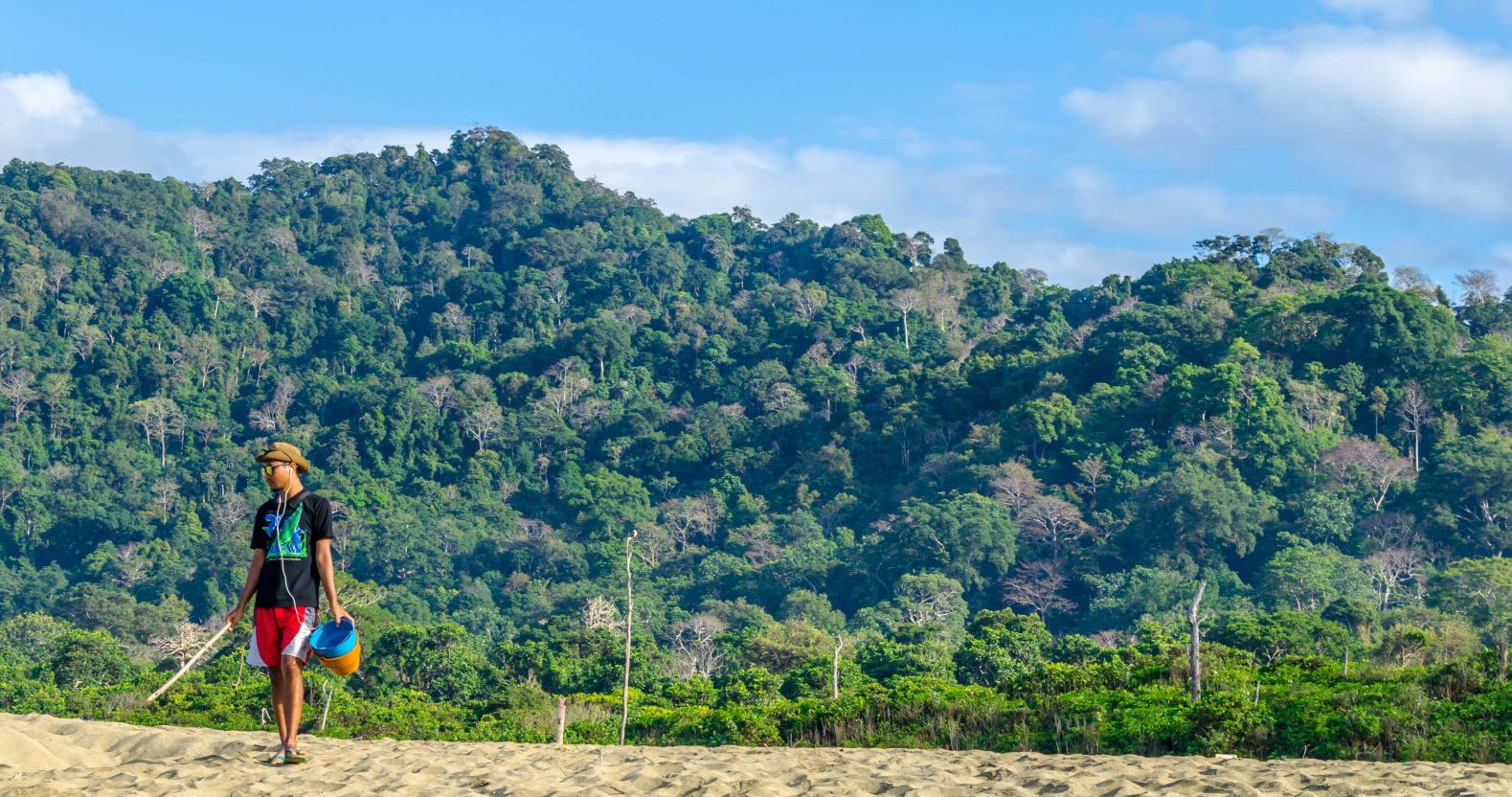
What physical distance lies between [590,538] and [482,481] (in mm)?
6705

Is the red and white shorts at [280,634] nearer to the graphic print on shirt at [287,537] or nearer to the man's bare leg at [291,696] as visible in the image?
the man's bare leg at [291,696]

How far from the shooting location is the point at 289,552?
750 centimetres

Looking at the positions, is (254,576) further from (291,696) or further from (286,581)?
(291,696)

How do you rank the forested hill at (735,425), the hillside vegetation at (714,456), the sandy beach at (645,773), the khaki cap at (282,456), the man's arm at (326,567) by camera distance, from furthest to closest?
the forested hill at (735,425) < the hillside vegetation at (714,456) < the khaki cap at (282,456) < the man's arm at (326,567) < the sandy beach at (645,773)

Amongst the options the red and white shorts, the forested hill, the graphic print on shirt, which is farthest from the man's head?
the forested hill

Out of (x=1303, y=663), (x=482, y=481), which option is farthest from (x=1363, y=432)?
(x=1303, y=663)

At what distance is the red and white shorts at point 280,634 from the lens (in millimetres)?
7465

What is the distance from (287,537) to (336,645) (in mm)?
540

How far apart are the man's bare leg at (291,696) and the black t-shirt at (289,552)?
293mm

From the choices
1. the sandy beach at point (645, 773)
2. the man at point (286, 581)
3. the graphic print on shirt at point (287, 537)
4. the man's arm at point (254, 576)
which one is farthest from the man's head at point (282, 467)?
the sandy beach at point (645, 773)

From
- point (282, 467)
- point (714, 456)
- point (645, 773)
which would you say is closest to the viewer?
point (645, 773)

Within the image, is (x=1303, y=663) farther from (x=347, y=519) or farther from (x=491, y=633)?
(x=347, y=519)

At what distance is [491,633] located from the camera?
4419 cm

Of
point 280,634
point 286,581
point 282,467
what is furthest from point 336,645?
point 282,467
